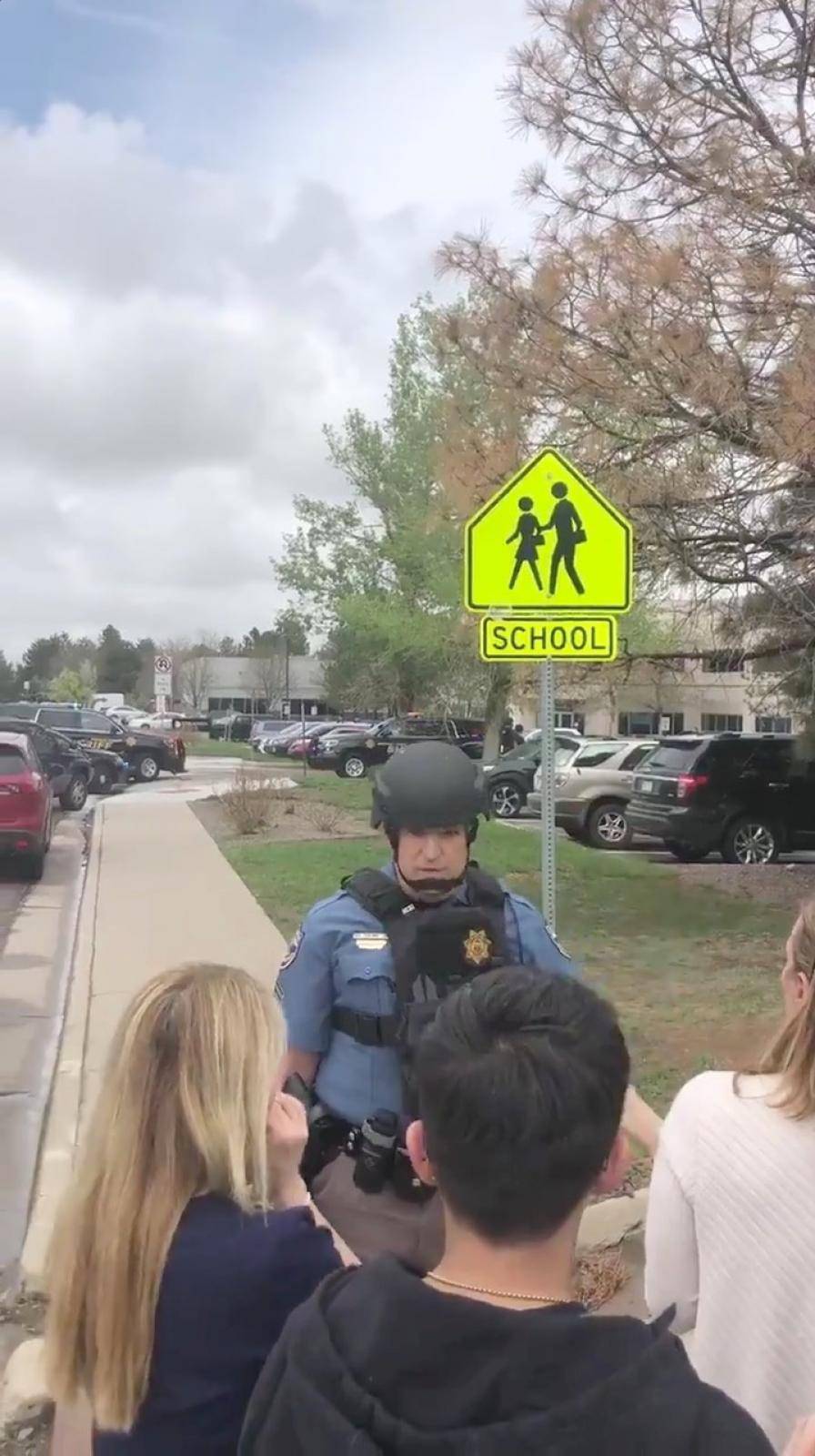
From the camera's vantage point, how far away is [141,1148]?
6.09 feet

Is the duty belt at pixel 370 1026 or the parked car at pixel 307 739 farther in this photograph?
the parked car at pixel 307 739

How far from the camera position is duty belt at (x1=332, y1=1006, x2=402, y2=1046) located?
275 centimetres

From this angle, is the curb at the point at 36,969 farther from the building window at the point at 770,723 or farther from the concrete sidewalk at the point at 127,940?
the building window at the point at 770,723

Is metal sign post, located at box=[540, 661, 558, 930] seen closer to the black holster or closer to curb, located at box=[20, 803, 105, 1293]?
curb, located at box=[20, 803, 105, 1293]

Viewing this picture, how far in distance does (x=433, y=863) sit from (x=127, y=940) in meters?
8.27

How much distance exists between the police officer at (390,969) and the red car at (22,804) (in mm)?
11939

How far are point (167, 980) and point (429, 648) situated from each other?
3204 cm

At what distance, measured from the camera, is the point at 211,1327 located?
5.91ft

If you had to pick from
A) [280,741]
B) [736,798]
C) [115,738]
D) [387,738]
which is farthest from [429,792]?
[280,741]

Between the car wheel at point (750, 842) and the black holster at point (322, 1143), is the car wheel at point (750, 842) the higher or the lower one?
the lower one

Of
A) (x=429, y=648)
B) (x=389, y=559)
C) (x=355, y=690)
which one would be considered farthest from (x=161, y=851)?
(x=355, y=690)

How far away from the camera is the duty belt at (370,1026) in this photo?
2748mm

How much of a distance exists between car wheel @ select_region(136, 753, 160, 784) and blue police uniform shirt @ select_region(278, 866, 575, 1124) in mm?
29944

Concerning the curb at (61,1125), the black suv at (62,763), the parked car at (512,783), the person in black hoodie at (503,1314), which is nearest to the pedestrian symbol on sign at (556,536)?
the curb at (61,1125)
